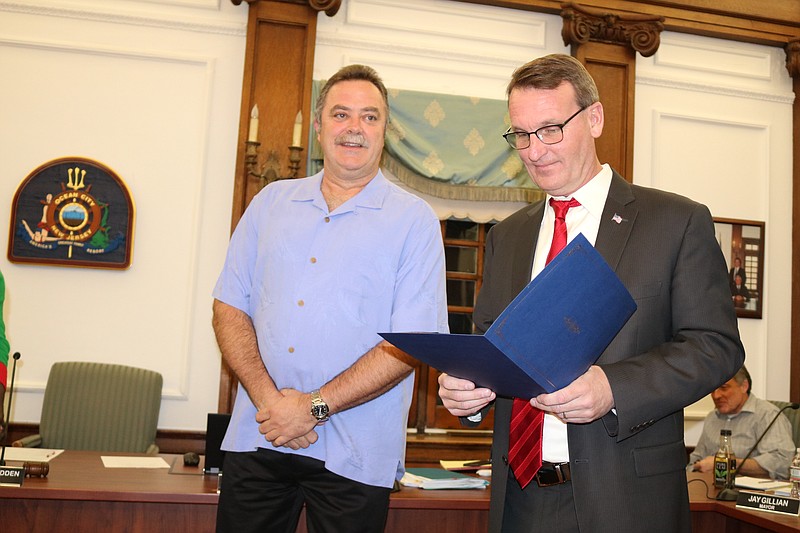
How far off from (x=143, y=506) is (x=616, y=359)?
186cm

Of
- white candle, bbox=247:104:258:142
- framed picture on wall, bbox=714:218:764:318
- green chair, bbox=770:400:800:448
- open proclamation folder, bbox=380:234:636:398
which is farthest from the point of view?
framed picture on wall, bbox=714:218:764:318

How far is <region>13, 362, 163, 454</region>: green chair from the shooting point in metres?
4.34

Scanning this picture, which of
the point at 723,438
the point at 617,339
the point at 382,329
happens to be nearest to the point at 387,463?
the point at 382,329

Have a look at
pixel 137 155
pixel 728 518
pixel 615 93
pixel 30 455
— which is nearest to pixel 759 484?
pixel 728 518

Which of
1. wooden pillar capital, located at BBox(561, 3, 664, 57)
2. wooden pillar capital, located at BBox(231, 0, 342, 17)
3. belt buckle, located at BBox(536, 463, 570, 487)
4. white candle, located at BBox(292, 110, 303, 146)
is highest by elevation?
wooden pillar capital, located at BBox(561, 3, 664, 57)

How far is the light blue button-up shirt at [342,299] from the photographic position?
221 cm

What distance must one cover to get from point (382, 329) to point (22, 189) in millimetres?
3304

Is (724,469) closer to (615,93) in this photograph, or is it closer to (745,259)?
(745,259)

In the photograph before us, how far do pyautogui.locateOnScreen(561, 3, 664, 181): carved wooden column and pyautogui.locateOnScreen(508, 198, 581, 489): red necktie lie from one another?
146 inches

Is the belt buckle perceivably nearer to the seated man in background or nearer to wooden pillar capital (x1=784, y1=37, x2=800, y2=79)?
the seated man in background

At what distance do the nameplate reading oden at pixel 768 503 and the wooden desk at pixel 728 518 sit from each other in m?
0.03

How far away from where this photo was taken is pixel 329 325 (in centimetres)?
224

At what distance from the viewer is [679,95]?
18.8 ft

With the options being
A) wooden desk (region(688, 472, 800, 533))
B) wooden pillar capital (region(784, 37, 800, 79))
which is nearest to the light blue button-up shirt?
wooden desk (region(688, 472, 800, 533))
